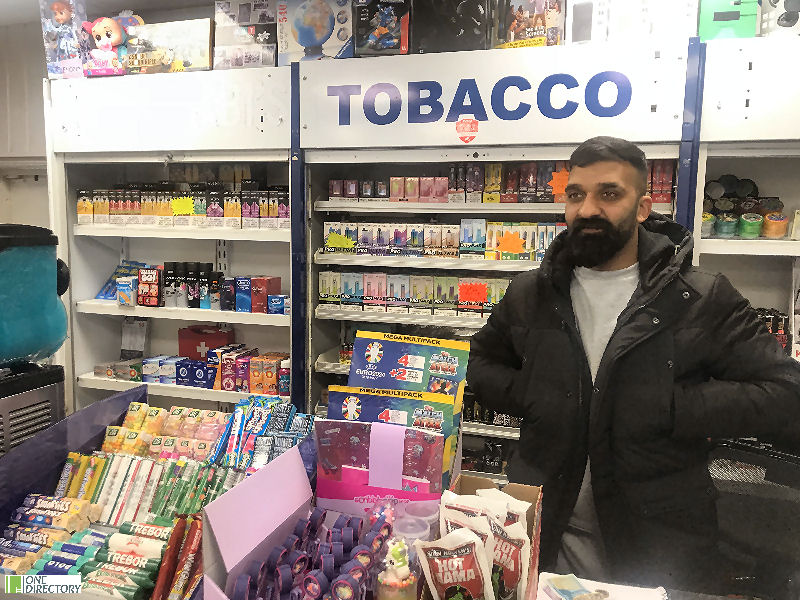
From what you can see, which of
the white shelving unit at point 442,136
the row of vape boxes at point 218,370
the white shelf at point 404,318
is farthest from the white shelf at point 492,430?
the row of vape boxes at point 218,370

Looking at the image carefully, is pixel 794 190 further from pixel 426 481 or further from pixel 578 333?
pixel 426 481

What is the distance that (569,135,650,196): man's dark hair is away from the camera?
1708mm

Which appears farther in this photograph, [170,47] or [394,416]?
[170,47]

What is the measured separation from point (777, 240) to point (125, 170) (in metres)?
4.18

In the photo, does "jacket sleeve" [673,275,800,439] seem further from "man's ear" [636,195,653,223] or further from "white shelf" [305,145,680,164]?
"white shelf" [305,145,680,164]

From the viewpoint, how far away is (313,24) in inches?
130

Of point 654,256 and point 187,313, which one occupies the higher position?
point 654,256

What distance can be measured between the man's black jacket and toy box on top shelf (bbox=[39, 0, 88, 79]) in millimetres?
3479

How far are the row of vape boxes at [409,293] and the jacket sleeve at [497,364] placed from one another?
114 centimetres

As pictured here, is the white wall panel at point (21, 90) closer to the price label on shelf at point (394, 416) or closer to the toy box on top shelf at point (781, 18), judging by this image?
the price label on shelf at point (394, 416)

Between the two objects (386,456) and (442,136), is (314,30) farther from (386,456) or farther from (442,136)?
(386,456)

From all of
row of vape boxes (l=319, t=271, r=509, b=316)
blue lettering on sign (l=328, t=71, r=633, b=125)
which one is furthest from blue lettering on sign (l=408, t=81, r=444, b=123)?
row of vape boxes (l=319, t=271, r=509, b=316)

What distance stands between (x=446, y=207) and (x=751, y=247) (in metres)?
1.51

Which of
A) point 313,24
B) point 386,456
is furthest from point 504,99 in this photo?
point 386,456
